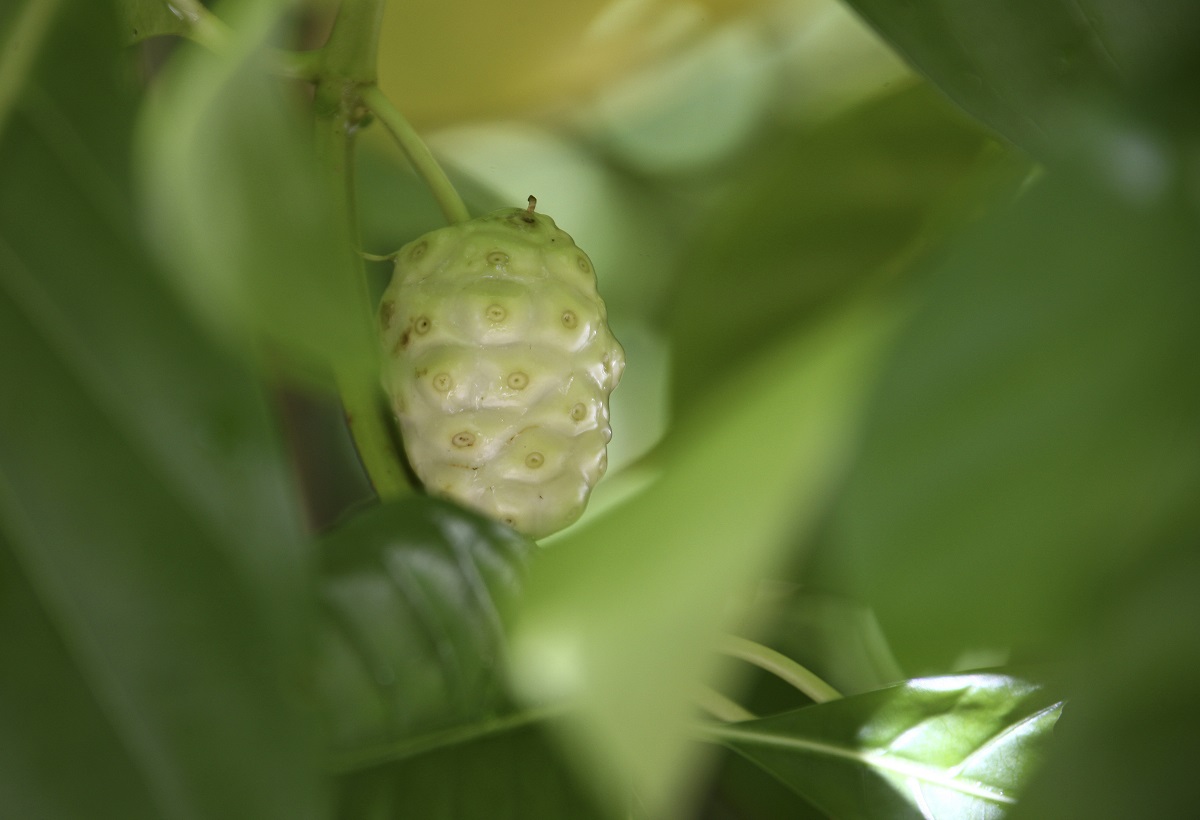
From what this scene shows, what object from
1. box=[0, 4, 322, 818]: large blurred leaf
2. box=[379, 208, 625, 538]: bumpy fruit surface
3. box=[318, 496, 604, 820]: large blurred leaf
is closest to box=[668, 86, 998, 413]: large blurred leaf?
box=[379, 208, 625, 538]: bumpy fruit surface

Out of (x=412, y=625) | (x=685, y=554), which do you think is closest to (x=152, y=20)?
(x=412, y=625)

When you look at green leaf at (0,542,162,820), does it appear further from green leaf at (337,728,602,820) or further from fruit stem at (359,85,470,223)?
fruit stem at (359,85,470,223)

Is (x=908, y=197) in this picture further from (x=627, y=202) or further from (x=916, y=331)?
(x=916, y=331)

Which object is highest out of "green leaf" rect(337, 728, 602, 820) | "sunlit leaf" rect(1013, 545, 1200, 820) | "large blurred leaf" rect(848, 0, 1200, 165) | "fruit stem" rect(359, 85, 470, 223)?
"fruit stem" rect(359, 85, 470, 223)

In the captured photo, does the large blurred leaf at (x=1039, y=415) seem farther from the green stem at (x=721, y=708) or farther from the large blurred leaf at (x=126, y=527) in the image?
the green stem at (x=721, y=708)

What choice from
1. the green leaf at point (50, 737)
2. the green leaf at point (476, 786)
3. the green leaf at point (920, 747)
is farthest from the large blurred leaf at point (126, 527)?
the green leaf at point (920, 747)

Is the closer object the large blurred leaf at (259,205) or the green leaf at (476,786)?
the large blurred leaf at (259,205)
